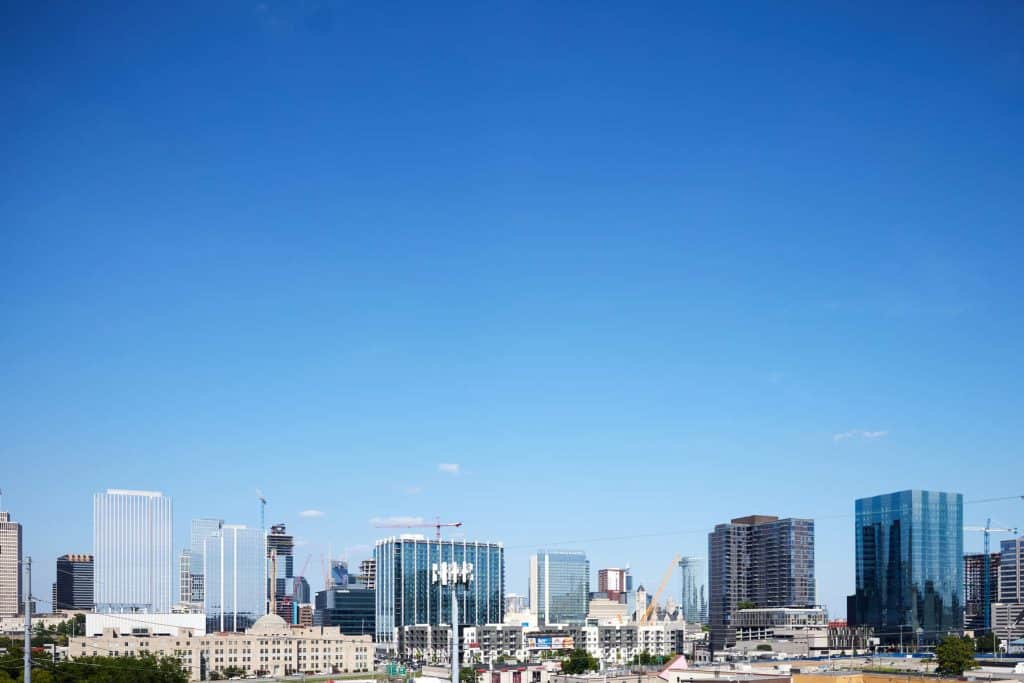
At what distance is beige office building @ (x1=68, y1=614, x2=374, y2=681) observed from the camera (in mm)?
109062

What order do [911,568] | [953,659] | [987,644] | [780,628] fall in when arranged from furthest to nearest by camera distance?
[911,568] < [780,628] < [987,644] < [953,659]

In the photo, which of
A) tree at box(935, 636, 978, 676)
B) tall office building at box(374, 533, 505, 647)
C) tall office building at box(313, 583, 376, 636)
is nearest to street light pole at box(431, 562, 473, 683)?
tree at box(935, 636, 978, 676)

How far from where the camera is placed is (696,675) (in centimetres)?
6800

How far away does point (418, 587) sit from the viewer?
600 ft

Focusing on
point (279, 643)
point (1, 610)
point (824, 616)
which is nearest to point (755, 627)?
point (824, 616)

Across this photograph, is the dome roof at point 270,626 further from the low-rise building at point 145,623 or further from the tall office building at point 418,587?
the tall office building at point 418,587

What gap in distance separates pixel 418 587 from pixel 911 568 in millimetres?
74242

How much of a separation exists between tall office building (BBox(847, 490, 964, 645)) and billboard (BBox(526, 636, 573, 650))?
4612cm

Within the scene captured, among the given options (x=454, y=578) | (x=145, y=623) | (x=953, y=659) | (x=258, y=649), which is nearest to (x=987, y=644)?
(x=953, y=659)

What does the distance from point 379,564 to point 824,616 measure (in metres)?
69.3

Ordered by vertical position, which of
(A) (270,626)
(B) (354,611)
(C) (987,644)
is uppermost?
(A) (270,626)

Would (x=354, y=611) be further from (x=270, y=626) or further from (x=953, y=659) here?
(x=953, y=659)

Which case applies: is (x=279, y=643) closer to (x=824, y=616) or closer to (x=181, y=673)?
(x=181, y=673)

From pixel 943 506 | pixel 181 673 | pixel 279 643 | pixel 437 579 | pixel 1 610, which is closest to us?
pixel 437 579
